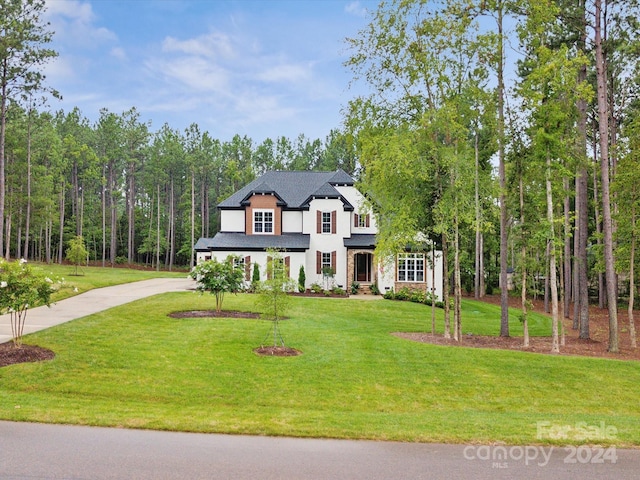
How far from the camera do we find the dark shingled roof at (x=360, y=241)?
92.0 feet

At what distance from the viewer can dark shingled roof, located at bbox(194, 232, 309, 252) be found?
2759cm

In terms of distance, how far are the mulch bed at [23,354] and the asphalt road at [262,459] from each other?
4.23 metres

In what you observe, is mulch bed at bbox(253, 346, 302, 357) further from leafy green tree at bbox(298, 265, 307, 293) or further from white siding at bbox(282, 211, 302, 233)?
white siding at bbox(282, 211, 302, 233)

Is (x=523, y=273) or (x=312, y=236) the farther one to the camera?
(x=312, y=236)

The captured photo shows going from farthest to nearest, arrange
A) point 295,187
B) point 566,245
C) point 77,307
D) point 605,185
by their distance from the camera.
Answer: point 295,187 < point 77,307 < point 566,245 < point 605,185

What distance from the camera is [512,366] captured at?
37.9ft

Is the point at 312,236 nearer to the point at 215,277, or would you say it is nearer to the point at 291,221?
the point at 291,221

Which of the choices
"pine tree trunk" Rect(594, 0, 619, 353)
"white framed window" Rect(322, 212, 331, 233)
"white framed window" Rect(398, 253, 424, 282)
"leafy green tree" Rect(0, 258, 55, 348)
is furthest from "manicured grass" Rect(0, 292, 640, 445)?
"white framed window" Rect(322, 212, 331, 233)

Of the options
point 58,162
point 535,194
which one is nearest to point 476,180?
point 535,194

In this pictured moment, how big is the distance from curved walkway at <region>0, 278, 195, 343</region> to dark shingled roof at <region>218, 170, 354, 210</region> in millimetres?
9342

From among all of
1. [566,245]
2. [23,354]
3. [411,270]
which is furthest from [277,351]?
[411,270]

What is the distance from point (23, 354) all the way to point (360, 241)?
20996 mm

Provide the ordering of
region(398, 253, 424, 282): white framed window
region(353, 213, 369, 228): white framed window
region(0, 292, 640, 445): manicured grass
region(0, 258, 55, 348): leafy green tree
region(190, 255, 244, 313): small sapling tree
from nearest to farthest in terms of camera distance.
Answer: region(0, 292, 640, 445): manicured grass < region(0, 258, 55, 348): leafy green tree < region(190, 255, 244, 313): small sapling tree < region(398, 253, 424, 282): white framed window < region(353, 213, 369, 228): white framed window

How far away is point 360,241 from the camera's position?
94.7 feet
